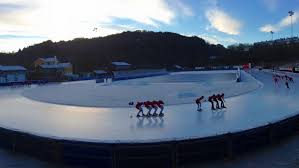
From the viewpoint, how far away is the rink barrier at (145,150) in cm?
723

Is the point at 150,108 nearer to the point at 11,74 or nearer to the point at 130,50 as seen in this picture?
the point at 11,74

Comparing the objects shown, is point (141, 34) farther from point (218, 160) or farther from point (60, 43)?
point (218, 160)

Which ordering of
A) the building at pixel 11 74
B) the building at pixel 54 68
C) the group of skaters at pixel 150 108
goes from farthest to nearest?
the building at pixel 54 68 → the building at pixel 11 74 → the group of skaters at pixel 150 108

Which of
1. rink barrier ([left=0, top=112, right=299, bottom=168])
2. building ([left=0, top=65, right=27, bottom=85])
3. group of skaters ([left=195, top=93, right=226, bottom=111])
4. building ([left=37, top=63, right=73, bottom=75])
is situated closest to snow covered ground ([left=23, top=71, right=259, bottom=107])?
group of skaters ([left=195, top=93, right=226, bottom=111])

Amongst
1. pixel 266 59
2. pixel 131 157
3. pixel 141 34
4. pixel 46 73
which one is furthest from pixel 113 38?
pixel 131 157

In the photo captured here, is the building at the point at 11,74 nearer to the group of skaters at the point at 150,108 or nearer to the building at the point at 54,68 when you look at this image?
the building at the point at 54,68

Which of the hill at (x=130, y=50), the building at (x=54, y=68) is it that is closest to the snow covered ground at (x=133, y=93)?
the building at (x=54, y=68)

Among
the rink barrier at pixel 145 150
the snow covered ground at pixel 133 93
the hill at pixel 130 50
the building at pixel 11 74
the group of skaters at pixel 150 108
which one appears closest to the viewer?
the rink barrier at pixel 145 150

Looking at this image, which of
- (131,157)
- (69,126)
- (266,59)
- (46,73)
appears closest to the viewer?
(131,157)

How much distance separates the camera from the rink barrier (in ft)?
23.7

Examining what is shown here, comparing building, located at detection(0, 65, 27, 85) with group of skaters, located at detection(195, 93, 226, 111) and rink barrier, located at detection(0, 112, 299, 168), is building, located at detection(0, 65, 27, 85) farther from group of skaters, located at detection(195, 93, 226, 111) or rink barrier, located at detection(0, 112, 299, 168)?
rink barrier, located at detection(0, 112, 299, 168)

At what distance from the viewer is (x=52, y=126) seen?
35.3ft

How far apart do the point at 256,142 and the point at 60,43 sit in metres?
97.8

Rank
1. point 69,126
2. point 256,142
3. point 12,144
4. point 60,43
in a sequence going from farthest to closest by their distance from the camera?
point 60,43
point 69,126
point 12,144
point 256,142
